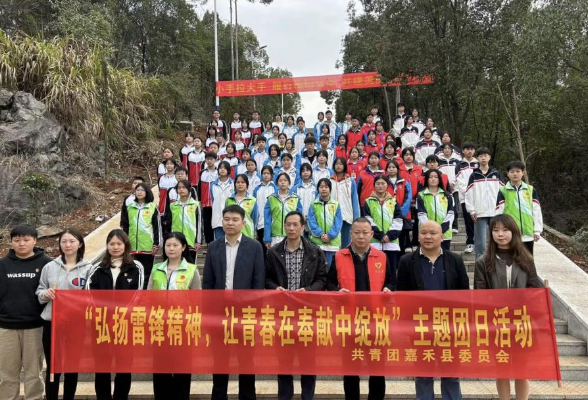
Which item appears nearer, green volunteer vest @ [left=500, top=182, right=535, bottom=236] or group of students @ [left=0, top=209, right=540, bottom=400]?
group of students @ [left=0, top=209, right=540, bottom=400]

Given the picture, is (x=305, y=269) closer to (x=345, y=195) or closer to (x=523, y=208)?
(x=345, y=195)

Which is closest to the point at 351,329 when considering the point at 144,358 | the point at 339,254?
the point at 339,254

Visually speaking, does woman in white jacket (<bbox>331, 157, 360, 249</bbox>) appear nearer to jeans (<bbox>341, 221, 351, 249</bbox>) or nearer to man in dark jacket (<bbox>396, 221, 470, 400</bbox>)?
jeans (<bbox>341, 221, 351, 249</bbox>)

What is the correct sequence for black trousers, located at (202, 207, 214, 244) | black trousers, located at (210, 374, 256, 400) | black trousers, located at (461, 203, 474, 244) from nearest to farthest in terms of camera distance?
black trousers, located at (210, 374, 256, 400) → black trousers, located at (461, 203, 474, 244) → black trousers, located at (202, 207, 214, 244)

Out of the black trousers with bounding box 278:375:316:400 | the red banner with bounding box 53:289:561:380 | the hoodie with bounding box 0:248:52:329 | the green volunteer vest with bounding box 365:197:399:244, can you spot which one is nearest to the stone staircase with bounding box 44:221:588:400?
the black trousers with bounding box 278:375:316:400

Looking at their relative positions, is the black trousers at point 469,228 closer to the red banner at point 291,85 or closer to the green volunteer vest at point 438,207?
the green volunteer vest at point 438,207

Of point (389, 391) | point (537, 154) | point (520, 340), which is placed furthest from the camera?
point (537, 154)

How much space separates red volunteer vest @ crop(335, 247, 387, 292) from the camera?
3.73 metres

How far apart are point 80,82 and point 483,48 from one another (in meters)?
9.99

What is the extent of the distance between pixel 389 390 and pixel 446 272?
1389mm

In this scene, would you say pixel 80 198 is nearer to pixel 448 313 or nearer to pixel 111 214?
pixel 111 214

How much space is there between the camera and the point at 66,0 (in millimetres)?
15836

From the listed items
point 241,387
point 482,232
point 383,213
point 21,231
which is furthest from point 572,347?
point 21,231

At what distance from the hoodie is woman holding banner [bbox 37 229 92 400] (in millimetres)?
65
